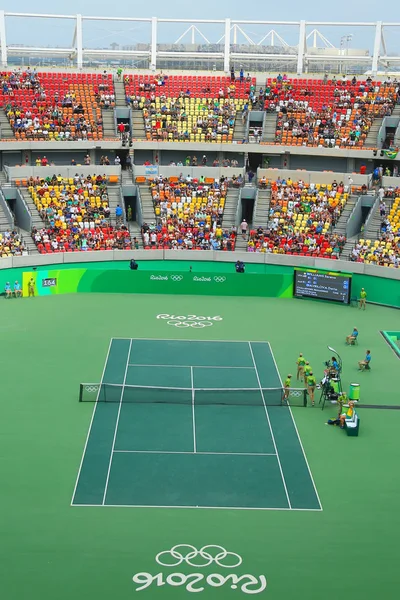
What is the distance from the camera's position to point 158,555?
2205cm

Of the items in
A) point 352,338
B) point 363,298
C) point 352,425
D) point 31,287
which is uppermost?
point 363,298

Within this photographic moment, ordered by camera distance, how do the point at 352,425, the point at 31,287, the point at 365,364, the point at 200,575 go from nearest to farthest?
the point at 200,575, the point at 352,425, the point at 365,364, the point at 31,287

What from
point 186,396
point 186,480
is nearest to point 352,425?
point 186,396

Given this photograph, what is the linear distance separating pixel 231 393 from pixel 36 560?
1349 centimetres

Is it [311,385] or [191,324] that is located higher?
[311,385]

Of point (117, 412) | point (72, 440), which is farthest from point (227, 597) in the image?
point (117, 412)

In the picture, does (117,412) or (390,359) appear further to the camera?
(390,359)

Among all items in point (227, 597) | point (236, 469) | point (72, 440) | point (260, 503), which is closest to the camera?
point (227, 597)

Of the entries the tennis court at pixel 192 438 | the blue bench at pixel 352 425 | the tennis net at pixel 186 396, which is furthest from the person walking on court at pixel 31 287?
the blue bench at pixel 352 425

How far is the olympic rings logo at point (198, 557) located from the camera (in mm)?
21672

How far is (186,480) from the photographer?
87.4ft

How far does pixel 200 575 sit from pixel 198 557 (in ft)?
2.81

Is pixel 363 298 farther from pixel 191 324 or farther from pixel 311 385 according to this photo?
A: pixel 311 385

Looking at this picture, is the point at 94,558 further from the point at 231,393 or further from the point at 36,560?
the point at 231,393
